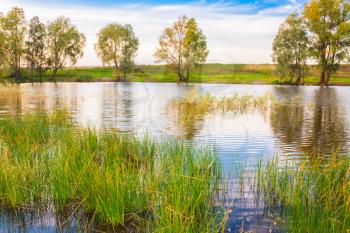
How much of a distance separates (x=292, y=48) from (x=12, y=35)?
5970cm

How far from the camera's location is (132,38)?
105 m

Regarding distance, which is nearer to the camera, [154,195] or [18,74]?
[154,195]

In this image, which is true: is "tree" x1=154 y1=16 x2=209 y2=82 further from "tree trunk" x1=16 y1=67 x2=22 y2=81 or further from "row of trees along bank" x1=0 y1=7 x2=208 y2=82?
"tree trunk" x1=16 y1=67 x2=22 y2=81

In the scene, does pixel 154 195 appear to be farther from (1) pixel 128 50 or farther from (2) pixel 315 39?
(1) pixel 128 50

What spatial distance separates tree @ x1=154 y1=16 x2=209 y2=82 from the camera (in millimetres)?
87500

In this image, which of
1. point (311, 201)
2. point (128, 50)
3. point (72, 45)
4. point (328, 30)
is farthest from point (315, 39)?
point (311, 201)

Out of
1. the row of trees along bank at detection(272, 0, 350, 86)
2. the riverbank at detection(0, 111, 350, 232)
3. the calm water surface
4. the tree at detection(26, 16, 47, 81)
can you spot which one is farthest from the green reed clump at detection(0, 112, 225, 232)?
the tree at detection(26, 16, 47, 81)

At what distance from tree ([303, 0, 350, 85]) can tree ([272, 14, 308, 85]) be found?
2.58 m

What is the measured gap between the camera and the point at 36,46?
3716 inches

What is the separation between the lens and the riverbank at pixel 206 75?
94.4m

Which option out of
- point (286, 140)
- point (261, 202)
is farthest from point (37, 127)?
point (286, 140)

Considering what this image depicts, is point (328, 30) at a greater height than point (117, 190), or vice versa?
point (328, 30)

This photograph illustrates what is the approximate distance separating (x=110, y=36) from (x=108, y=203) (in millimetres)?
99266

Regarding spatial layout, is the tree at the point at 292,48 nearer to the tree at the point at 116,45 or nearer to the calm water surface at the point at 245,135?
the tree at the point at 116,45
